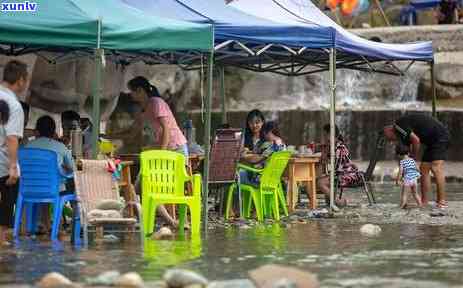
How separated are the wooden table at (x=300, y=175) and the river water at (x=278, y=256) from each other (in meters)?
2.46

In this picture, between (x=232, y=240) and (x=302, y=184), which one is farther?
(x=302, y=184)

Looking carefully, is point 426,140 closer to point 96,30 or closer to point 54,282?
point 96,30

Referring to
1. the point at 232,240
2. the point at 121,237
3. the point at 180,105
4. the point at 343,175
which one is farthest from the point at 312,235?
the point at 180,105

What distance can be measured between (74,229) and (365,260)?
125 inches

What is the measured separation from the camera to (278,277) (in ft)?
31.7

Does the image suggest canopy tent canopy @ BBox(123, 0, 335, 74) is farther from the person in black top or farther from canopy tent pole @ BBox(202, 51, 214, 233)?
the person in black top

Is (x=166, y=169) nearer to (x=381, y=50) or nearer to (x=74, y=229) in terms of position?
(x=74, y=229)

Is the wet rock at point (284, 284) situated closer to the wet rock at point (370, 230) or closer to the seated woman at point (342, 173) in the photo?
the wet rock at point (370, 230)

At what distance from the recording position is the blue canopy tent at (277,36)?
16.0m

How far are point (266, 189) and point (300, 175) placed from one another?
1.37m

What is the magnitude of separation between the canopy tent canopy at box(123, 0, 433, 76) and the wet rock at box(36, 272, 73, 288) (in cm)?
621

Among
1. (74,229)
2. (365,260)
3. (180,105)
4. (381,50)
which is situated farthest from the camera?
(180,105)

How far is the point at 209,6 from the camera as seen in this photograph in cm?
1683

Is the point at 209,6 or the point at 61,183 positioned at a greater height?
the point at 209,6
